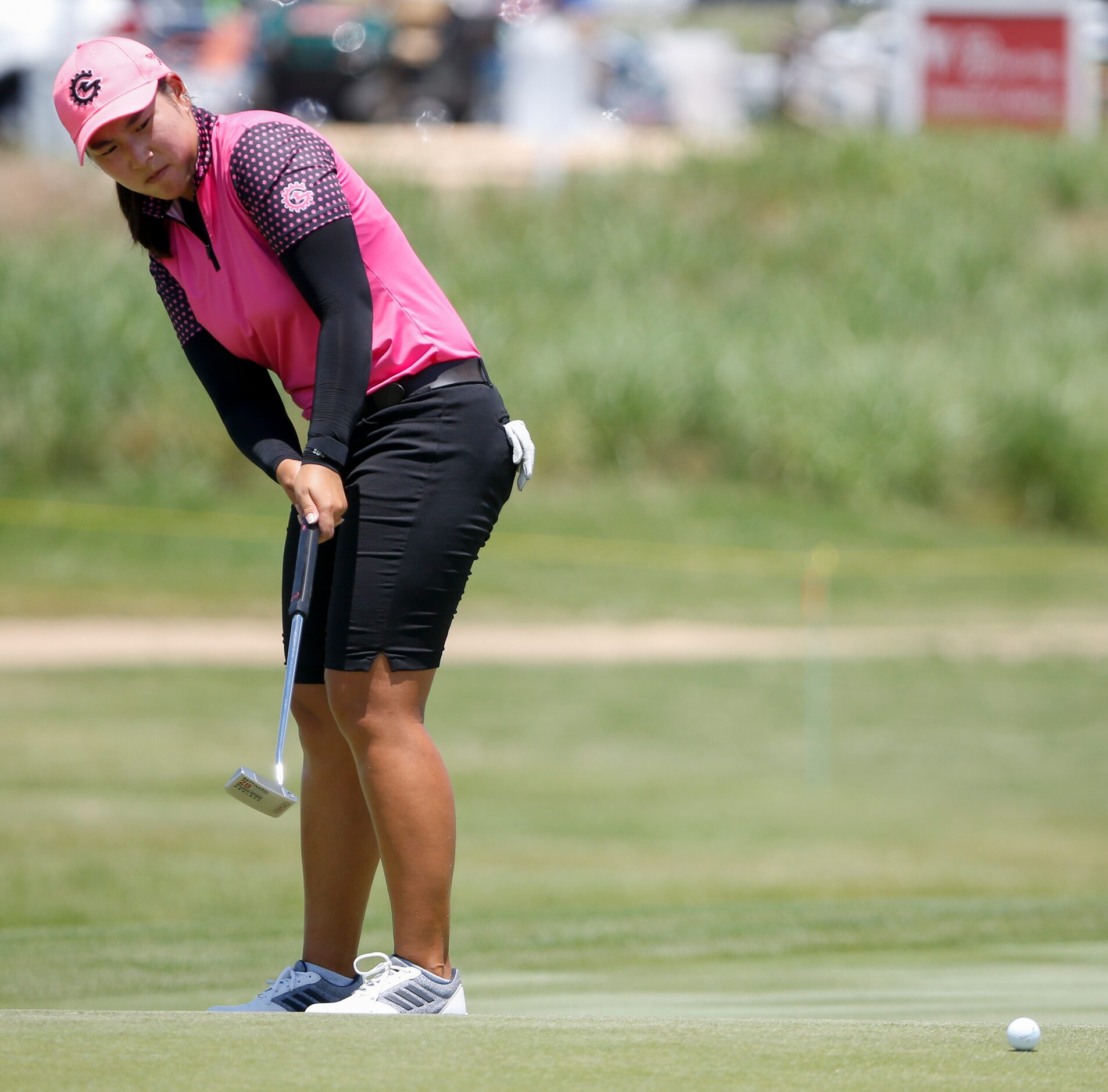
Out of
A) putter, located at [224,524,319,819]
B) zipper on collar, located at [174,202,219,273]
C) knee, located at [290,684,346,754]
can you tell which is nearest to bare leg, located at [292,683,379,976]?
knee, located at [290,684,346,754]

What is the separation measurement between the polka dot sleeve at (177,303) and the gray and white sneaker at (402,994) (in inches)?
49.3

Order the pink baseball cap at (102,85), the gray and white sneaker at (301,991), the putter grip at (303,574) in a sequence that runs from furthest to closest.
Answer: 1. the gray and white sneaker at (301,991)
2. the putter grip at (303,574)
3. the pink baseball cap at (102,85)

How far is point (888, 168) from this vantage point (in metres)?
26.3

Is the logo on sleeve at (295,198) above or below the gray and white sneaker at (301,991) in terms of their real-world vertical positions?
above

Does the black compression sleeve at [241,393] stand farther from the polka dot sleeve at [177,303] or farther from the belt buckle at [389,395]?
the belt buckle at [389,395]

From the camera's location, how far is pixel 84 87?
333 cm

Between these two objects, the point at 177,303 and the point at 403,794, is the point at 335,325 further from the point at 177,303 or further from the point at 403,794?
the point at 403,794

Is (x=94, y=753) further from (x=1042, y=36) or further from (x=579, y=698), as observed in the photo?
(x=1042, y=36)

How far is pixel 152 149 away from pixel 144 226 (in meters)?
0.21

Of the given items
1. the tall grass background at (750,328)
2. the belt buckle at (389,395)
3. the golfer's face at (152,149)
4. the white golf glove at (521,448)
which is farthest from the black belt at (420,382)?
the tall grass background at (750,328)

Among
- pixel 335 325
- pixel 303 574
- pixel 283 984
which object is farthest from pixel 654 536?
pixel 335 325

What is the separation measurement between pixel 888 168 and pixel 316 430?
78.8ft

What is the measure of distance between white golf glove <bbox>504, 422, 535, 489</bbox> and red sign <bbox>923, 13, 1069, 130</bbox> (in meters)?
23.3

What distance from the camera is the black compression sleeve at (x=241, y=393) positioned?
363 centimetres
